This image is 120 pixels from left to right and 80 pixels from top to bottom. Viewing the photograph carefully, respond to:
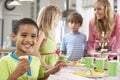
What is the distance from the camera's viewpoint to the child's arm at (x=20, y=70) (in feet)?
5.10

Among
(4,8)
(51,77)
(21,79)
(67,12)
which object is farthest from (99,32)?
(4,8)

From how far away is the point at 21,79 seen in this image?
1733mm

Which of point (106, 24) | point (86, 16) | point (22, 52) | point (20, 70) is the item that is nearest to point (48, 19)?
point (106, 24)

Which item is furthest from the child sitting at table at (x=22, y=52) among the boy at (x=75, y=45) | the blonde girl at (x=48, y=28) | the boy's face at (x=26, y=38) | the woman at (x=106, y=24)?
the boy at (x=75, y=45)

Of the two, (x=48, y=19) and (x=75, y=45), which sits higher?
(x=48, y=19)

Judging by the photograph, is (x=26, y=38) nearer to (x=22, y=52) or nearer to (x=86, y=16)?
(x=22, y=52)

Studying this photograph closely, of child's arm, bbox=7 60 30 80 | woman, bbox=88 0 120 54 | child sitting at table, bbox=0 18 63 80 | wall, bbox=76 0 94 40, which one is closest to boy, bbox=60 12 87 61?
woman, bbox=88 0 120 54

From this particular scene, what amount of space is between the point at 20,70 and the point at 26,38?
0.26 metres

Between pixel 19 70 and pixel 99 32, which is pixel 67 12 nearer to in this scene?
pixel 99 32

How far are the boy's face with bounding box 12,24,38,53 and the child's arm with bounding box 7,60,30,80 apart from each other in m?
0.20

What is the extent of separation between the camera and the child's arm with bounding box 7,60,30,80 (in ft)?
5.10

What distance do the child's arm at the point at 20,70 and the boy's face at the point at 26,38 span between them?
0.20m

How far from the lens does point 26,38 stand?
1745 mm

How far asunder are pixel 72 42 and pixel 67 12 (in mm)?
5334
